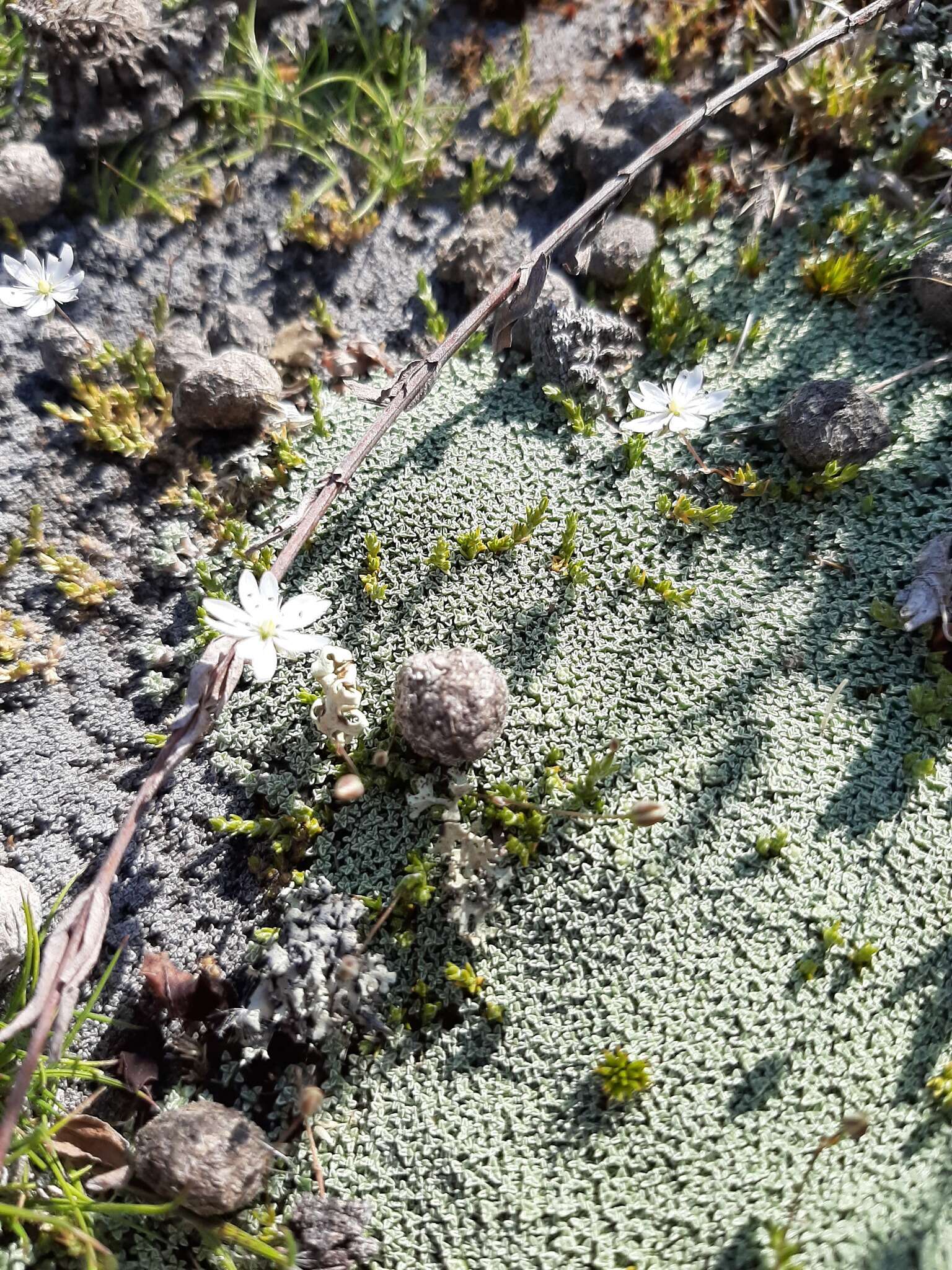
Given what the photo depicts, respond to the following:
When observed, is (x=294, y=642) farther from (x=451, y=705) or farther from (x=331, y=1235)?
(x=331, y=1235)

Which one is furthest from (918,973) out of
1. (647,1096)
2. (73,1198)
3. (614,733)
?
(73,1198)

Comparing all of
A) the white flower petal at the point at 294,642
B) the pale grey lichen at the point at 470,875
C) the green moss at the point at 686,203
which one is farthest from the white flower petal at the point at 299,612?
the green moss at the point at 686,203

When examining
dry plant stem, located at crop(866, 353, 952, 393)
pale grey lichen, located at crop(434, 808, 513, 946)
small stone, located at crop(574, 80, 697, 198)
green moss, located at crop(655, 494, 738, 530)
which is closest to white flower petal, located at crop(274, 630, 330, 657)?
pale grey lichen, located at crop(434, 808, 513, 946)

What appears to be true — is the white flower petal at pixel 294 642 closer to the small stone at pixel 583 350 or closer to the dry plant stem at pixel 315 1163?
the dry plant stem at pixel 315 1163

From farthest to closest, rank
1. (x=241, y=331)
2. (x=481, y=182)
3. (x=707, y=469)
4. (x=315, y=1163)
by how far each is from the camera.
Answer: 1. (x=481, y=182)
2. (x=241, y=331)
3. (x=707, y=469)
4. (x=315, y=1163)

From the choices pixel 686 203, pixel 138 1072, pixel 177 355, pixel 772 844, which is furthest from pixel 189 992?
pixel 686 203

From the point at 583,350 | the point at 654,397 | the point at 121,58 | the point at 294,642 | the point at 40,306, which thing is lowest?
the point at 294,642
